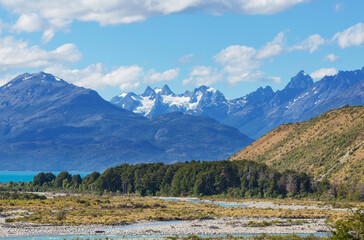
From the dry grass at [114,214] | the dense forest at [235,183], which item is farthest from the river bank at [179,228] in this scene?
the dense forest at [235,183]

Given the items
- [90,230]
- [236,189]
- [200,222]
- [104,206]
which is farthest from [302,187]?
[90,230]

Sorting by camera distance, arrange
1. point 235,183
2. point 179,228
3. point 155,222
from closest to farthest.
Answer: point 179,228 → point 155,222 → point 235,183

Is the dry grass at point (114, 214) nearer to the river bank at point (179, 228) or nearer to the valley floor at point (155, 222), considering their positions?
the valley floor at point (155, 222)

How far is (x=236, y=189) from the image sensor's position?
17900cm

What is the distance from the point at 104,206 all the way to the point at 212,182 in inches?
2840

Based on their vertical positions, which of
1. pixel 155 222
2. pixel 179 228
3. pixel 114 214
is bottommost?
pixel 179 228

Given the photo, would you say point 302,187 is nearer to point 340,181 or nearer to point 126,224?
point 340,181

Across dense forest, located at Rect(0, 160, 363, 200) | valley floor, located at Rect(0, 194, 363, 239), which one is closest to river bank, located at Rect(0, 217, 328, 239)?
valley floor, located at Rect(0, 194, 363, 239)

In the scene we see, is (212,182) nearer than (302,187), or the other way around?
(302,187)

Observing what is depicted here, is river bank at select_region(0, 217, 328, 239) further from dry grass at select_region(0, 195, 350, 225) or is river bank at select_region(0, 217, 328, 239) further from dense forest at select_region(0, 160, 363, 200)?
dense forest at select_region(0, 160, 363, 200)

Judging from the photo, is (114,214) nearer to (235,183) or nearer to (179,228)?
(179,228)

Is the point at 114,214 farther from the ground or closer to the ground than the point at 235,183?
closer to the ground

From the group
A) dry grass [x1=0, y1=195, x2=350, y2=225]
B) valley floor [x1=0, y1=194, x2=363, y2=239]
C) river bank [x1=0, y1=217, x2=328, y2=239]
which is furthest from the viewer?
dry grass [x1=0, y1=195, x2=350, y2=225]

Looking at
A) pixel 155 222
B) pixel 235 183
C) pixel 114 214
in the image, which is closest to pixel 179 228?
pixel 155 222
